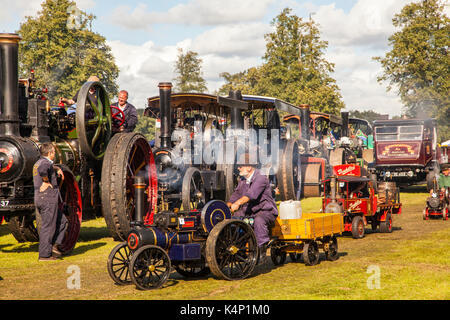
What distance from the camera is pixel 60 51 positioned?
34750mm

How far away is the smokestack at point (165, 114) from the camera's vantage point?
11766mm

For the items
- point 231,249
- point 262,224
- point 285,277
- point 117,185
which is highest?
point 117,185

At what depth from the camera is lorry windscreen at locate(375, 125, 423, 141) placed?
902 inches

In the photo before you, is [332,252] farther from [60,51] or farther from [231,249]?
[60,51]

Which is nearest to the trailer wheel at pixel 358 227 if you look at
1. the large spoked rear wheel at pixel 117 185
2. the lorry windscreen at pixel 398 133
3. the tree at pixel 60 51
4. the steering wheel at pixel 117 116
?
the large spoked rear wheel at pixel 117 185

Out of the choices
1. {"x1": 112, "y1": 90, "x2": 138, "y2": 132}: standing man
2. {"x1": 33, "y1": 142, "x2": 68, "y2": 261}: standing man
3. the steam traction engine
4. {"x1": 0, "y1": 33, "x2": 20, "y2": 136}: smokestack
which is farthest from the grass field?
{"x1": 112, "y1": 90, "x2": 138, "y2": 132}: standing man

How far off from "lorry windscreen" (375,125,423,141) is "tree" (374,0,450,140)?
17.5m

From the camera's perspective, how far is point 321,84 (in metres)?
45.8

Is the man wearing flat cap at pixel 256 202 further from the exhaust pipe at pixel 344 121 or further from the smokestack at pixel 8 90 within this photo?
the exhaust pipe at pixel 344 121

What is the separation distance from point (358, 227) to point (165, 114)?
4456 mm

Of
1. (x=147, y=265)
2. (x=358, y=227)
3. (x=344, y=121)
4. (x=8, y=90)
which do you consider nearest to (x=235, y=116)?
(x=358, y=227)

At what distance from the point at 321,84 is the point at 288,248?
128ft

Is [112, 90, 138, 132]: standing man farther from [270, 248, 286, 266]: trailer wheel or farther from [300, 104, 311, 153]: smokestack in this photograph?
[300, 104, 311, 153]: smokestack
